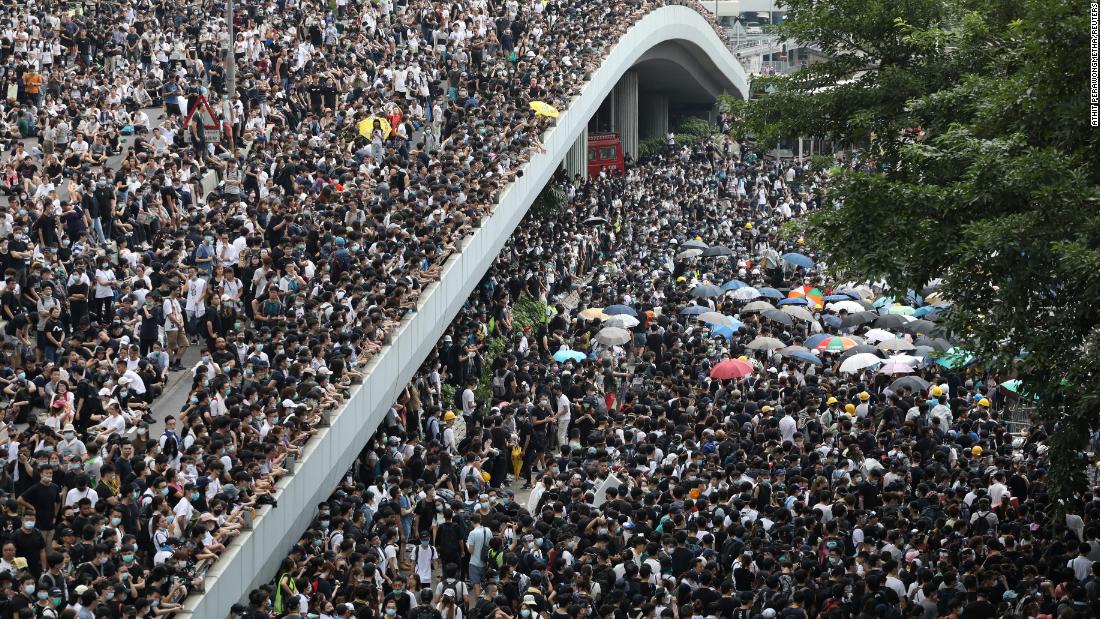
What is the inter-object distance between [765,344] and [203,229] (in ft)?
30.8

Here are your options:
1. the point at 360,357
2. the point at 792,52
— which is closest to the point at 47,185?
the point at 360,357

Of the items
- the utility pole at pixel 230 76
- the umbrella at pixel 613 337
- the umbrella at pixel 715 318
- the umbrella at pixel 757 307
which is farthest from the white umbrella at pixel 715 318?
the utility pole at pixel 230 76

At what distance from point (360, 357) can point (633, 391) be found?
566 centimetres

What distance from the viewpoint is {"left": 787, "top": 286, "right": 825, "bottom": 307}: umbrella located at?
32.3m

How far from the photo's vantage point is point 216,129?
2866 cm

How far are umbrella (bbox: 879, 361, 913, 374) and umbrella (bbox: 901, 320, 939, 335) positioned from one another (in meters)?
2.80

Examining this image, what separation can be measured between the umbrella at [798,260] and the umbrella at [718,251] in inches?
48.8

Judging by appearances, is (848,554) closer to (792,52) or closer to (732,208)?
(732,208)

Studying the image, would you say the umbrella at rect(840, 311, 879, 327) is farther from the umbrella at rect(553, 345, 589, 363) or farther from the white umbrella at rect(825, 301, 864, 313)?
the umbrella at rect(553, 345, 589, 363)

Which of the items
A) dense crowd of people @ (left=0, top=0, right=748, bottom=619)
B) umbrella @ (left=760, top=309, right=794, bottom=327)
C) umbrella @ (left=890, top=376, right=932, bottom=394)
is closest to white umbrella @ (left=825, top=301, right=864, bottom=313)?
umbrella @ (left=760, top=309, right=794, bottom=327)

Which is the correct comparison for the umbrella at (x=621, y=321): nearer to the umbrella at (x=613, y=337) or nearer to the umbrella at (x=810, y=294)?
the umbrella at (x=613, y=337)

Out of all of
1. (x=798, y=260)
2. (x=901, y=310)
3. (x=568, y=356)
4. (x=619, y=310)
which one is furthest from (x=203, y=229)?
(x=798, y=260)

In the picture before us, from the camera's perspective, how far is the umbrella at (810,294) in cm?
3233

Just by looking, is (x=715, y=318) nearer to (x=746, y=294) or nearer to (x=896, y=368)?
(x=746, y=294)
